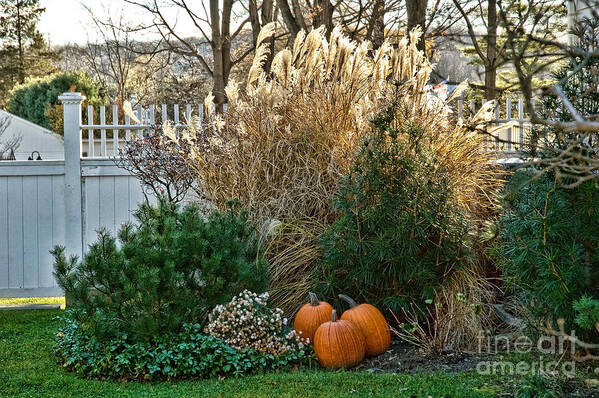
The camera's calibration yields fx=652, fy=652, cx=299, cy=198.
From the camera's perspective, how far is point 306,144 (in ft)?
17.6

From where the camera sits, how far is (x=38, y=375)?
4.19 meters

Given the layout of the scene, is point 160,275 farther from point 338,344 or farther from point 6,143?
point 6,143

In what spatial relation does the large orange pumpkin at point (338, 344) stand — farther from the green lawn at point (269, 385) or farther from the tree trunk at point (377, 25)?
the tree trunk at point (377, 25)

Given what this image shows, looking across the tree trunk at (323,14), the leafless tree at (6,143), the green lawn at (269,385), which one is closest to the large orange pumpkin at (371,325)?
the green lawn at (269,385)

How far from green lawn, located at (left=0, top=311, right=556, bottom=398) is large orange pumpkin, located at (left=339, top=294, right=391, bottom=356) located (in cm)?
41

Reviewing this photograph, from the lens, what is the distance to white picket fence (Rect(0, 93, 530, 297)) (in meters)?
6.98

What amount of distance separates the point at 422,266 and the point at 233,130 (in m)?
2.08

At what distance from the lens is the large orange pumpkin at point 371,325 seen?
4.38 metres

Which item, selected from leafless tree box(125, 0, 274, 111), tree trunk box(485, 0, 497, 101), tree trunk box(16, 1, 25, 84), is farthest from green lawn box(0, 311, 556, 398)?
tree trunk box(16, 1, 25, 84)

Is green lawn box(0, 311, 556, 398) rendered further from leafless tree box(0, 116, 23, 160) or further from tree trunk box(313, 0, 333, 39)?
leafless tree box(0, 116, 23, 160)

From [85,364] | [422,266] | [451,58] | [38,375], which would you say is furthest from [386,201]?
[451,58]

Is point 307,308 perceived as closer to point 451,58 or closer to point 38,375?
point 38,375

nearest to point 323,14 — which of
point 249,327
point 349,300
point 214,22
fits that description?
point 214,22

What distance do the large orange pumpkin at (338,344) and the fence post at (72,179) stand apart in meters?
3.77
